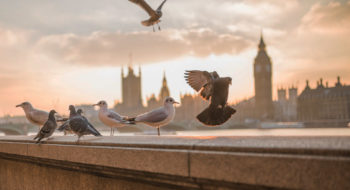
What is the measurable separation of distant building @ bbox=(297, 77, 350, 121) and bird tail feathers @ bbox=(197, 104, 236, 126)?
244 feet

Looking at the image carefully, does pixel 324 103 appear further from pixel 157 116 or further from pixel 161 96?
pixel 157 116

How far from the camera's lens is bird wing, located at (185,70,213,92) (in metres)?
2.98

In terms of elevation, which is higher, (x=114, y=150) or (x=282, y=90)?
(x=282, y=90)

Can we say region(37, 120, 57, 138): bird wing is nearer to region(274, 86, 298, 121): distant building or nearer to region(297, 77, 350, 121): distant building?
region(297, 77, 350, 121): distant building

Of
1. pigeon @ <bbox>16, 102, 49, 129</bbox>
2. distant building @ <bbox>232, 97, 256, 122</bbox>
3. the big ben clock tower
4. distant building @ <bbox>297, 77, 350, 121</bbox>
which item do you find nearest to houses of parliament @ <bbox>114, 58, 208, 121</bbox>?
distant building @ <bbox>232, 97, 256, 122</bbox>

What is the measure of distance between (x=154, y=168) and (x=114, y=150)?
41 cm

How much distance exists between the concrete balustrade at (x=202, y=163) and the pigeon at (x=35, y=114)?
1.96 m

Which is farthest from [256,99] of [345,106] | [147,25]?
[147,25]

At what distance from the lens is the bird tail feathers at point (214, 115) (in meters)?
2.84

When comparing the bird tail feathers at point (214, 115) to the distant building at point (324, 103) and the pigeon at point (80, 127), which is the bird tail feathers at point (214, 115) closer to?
the pigeon at point (80, 127)

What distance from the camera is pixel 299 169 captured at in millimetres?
1312

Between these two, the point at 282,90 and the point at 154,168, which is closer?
the point at 154,168

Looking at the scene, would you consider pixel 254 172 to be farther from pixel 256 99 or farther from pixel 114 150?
pixel 256 99

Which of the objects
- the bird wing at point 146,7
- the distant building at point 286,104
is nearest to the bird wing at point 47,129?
the bird wing at point 146,7
